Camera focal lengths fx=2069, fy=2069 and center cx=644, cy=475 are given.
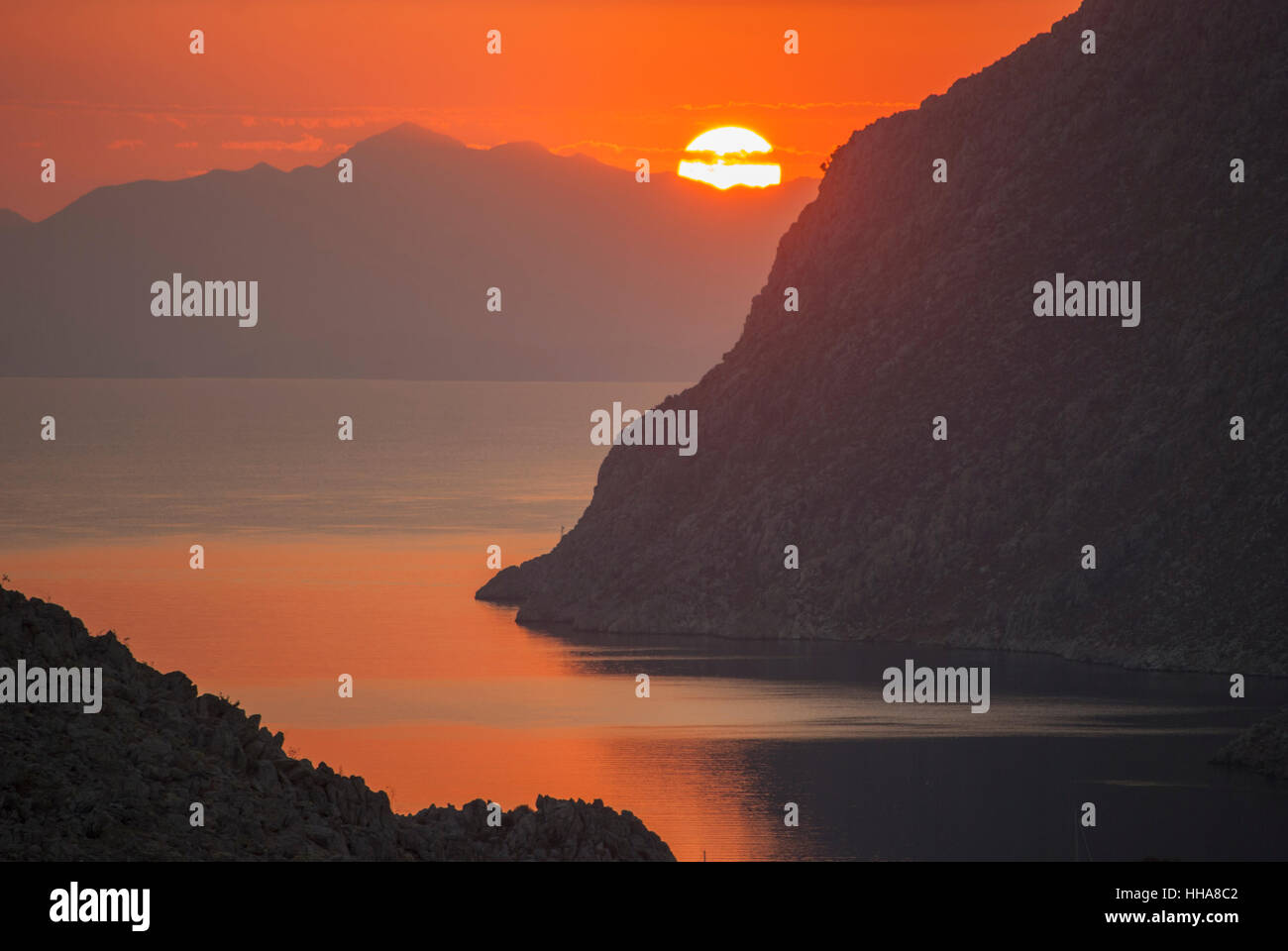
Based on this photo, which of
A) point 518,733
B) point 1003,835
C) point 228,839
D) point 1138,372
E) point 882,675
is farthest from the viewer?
point 1138,372

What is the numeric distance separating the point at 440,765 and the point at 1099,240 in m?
53.6

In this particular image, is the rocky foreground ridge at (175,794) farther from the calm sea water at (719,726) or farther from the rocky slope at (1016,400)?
the rocky slope at (1016,400)

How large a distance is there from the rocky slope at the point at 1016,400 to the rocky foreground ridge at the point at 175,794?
2403 inches

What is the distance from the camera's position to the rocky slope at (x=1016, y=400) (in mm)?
97188

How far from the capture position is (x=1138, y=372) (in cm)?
10481

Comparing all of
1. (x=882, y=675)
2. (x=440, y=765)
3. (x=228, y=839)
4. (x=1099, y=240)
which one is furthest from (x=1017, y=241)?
(x=228, y=839)

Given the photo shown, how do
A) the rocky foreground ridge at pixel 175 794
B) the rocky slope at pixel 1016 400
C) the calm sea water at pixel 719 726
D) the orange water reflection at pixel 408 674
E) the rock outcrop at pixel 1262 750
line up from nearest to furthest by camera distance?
the rocky foreground ridge at pixel 175 794 → the calm sea water at pixel 719 726 → the orange water reflection at pixel 408 674 → the rock outcrop at pixel 1262 750 → the rocky slope at pixel 1016 400

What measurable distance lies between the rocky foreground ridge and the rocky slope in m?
61.0

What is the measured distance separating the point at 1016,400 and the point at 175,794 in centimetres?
8150

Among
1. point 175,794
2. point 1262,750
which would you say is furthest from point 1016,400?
point 175,794

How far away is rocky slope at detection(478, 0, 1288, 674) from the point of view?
9719 cm

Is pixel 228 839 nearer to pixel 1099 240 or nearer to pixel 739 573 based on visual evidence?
pixel 739 573

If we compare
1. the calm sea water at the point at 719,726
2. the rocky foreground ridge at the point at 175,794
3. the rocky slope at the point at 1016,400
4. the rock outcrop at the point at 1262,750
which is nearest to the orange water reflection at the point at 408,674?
the calm sea water at the point at 719,726

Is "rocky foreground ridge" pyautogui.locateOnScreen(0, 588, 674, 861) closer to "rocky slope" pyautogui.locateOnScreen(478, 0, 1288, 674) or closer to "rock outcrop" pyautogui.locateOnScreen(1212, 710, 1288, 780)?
"rock outcrop" pyautogui.locateOnScreen(1212, 710, 1288, 780)
